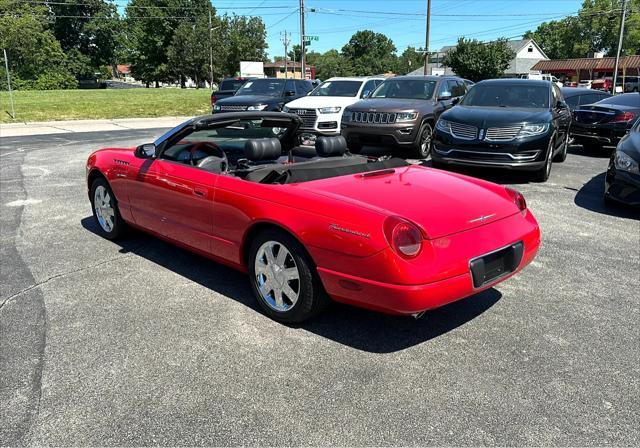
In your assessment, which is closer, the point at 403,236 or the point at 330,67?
the point at 403,236

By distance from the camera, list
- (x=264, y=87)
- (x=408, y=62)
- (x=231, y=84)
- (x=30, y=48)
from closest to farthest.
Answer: (x=264, y=87) < (x=231, y=84) < (x=30, y=48) < (x=408, y=62)

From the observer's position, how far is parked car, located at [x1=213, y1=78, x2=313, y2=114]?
15414 millimetres

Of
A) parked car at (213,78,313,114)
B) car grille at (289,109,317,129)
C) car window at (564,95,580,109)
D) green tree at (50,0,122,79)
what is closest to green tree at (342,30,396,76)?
green tree at (50,0,122,79)

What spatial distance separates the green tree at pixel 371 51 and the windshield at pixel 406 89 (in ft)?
468

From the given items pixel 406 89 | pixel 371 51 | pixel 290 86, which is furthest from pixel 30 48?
pixel 371 51

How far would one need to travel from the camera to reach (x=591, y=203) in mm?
7430

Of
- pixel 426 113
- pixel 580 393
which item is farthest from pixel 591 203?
pixel 580 393

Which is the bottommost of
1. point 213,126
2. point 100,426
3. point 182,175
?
point 100,426

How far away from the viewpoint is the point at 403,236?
3.07 meters

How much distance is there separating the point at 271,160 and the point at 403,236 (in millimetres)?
1795

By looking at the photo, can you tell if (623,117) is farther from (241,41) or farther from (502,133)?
(241,41)

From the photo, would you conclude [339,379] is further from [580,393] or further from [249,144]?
[249,144]

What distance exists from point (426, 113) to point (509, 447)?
913cm

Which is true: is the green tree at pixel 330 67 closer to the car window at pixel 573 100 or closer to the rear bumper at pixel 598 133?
the car window at pixel 573 100
